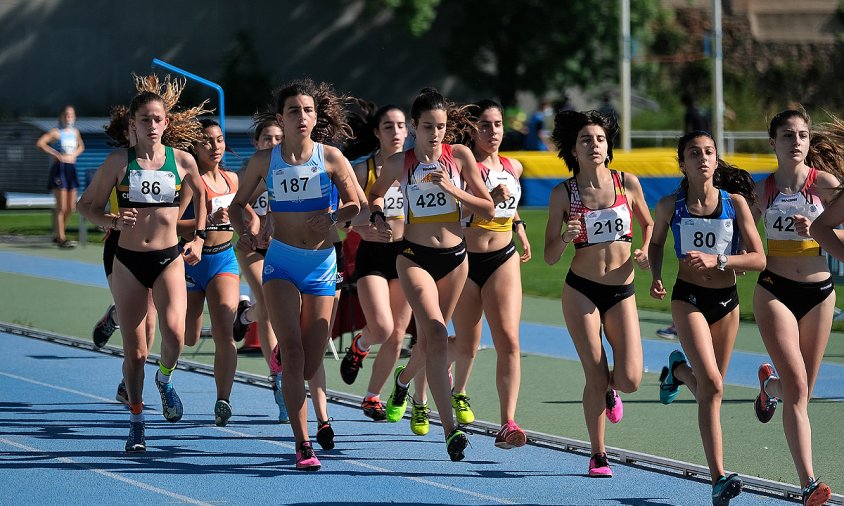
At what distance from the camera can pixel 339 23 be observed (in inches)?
1766

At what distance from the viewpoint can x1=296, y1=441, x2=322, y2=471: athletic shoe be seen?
779 centimetres

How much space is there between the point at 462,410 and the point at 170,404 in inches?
73.6

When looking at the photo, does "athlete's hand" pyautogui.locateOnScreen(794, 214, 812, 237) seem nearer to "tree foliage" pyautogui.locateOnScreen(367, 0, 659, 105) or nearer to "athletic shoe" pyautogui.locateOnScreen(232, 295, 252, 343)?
"athletic shoe" pyautogui.locateOnScreen(232, 295, 252, 343)

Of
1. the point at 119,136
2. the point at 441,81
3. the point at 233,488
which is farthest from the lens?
the point at 441,81

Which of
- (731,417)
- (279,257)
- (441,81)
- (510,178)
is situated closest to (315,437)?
(279,257)

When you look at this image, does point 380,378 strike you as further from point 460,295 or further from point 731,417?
point 731,417

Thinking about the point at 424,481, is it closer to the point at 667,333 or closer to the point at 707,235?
the point at 707,235

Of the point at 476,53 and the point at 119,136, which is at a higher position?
the point at 476,53

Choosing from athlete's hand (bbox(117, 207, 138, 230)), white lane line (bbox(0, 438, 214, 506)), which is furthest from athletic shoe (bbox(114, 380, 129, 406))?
athlete's hand (bbox(117, 207, 138, 230))

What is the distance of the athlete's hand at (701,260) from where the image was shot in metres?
7.07

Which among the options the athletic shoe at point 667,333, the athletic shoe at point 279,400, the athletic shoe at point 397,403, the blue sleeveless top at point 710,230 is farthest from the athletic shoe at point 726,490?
the athletic shoe at point 667,333

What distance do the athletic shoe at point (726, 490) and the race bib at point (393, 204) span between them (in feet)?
12.1

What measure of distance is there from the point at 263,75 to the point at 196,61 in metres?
2.04

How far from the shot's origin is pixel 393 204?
32.0ft
